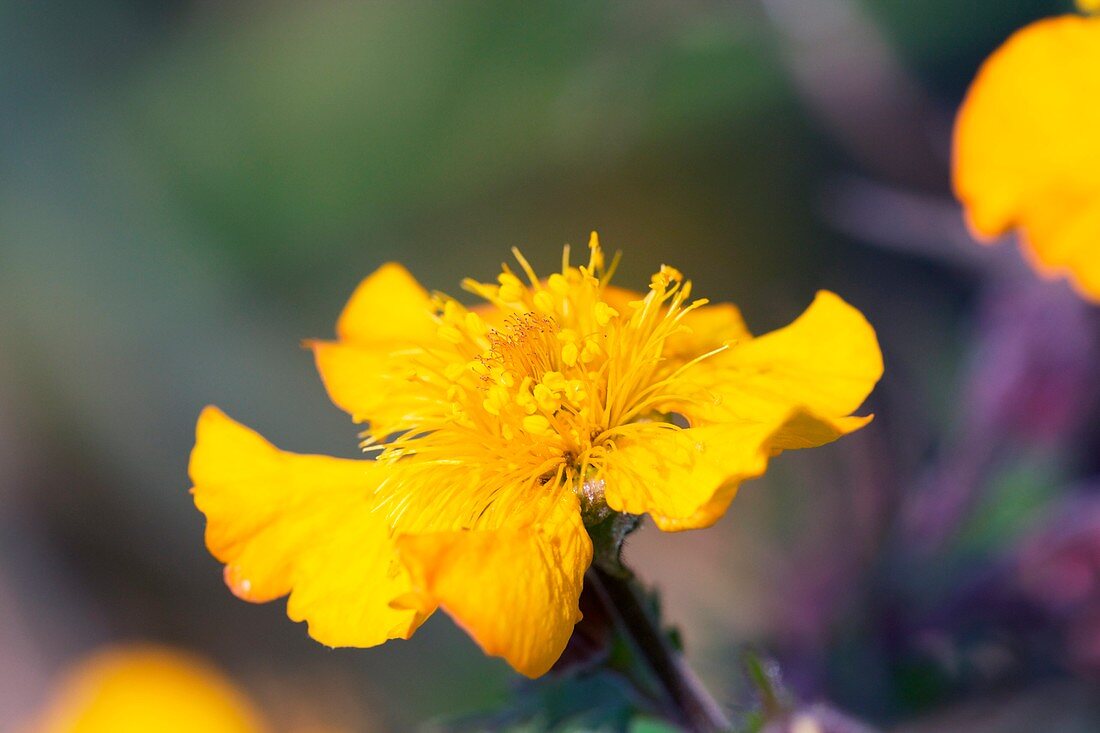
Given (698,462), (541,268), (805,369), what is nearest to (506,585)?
(698,462)

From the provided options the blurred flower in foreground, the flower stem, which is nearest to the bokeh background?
the blurred flower in foreground

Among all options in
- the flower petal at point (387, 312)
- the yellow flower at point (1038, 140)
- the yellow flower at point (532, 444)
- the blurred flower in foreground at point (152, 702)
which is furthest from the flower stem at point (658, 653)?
the blurred flower in foreground at point (152, 702)

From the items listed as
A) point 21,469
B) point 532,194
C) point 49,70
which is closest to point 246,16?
point 49,70

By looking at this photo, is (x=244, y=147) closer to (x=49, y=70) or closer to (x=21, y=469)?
(x=49, y=70)

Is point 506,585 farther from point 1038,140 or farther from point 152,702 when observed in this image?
point 152,702

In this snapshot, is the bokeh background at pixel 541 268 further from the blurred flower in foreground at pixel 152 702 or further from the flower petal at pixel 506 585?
the flower petal at pixel 506 585

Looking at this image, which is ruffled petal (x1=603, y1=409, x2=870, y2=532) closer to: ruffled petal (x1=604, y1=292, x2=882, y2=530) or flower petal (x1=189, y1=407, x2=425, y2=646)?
ruffled petal (x1=604, y1=292, x2=882, y2=530)
